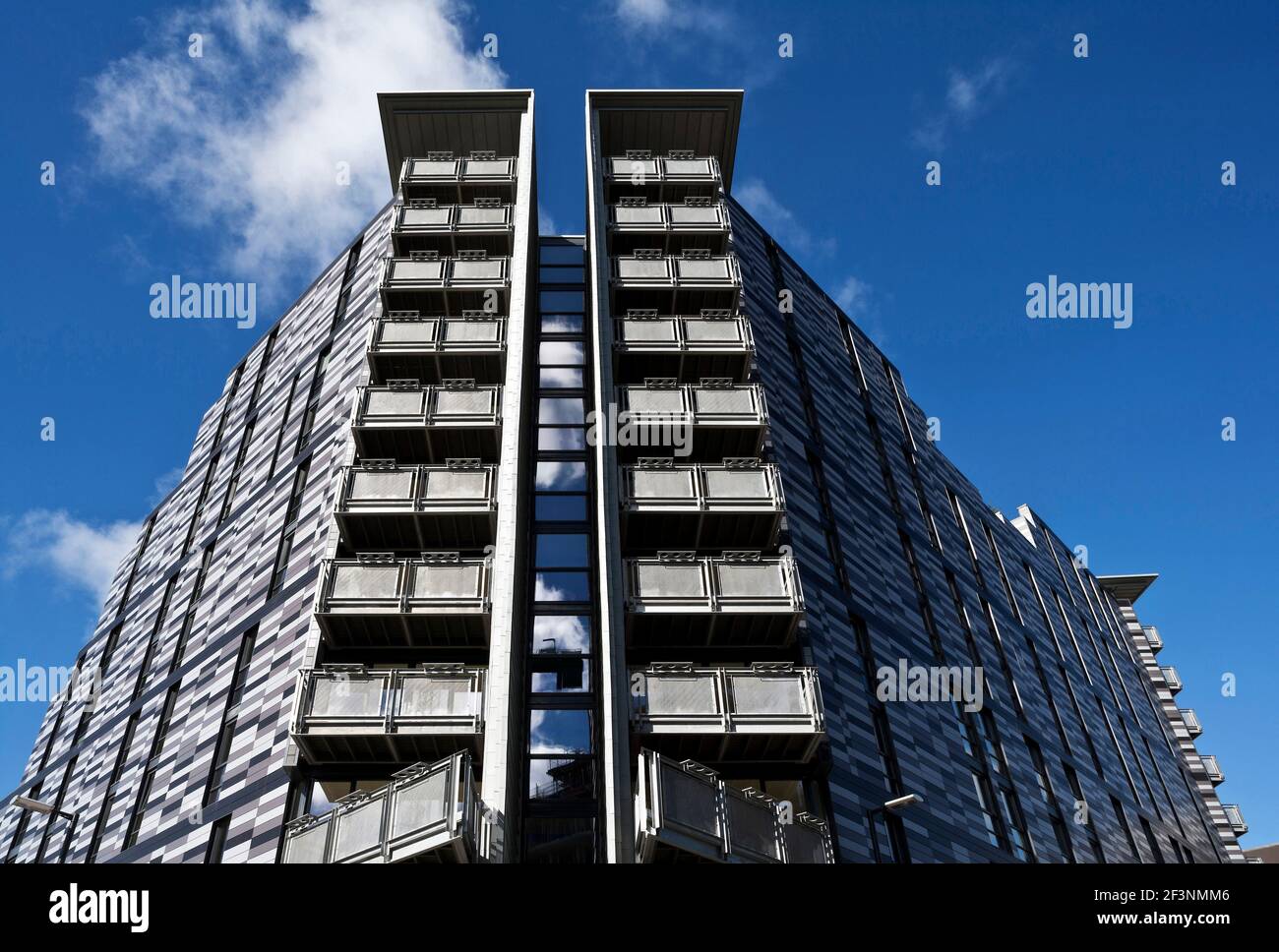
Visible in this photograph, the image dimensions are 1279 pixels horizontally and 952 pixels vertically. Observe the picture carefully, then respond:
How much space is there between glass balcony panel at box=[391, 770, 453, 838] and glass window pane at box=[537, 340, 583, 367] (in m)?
17.1

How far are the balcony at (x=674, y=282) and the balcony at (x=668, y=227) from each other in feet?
4.13

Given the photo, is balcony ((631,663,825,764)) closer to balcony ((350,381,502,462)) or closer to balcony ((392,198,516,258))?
balcony ((350,381,502,462))

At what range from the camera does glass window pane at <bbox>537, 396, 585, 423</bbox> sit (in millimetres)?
29281

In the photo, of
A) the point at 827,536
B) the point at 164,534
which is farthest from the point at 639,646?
the point at 164,534

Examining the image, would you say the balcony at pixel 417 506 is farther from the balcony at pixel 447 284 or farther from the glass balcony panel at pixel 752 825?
the glass balcony panel at pixel 752 825

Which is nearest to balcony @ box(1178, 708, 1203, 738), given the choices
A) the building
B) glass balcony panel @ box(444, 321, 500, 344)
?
the building

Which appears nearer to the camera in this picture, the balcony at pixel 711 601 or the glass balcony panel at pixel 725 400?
the balcony at pixel 711 601

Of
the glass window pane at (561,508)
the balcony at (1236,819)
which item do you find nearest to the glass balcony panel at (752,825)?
the glass window pane at (561,508)

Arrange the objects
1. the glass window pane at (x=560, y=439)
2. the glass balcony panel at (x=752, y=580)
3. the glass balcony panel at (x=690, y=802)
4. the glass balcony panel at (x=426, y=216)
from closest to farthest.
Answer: the glass balcony panel at (x=690, y=802), the glass balcony panel at (x=752, y=580), the glass window pane at (x=560, y=439), the glass balcony panel at (x=426, y=216)

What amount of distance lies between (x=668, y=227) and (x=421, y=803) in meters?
21.5

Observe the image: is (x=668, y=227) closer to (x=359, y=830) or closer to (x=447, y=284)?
(x=447, y=284)

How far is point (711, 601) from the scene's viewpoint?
2164cm

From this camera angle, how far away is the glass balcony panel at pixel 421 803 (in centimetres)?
1603
